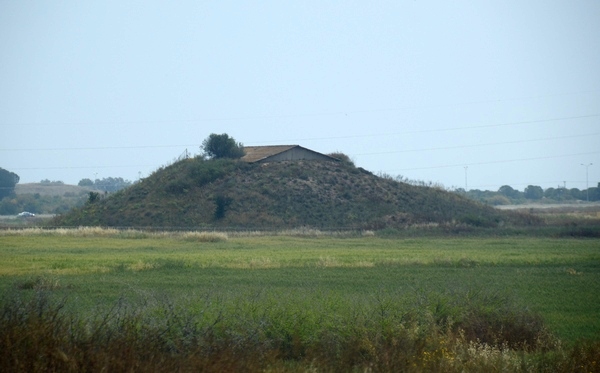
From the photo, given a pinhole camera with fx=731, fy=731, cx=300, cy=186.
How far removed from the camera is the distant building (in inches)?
3187

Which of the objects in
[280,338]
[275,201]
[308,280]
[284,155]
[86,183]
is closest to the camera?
[280,338]

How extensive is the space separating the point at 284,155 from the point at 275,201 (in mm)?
13196

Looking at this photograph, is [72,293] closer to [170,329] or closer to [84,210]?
[170,329]

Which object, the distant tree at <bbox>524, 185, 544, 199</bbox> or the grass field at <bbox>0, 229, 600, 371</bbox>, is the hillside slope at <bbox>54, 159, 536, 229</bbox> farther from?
the distant tree at <bbox>524, 185, 544, 199</bbox>

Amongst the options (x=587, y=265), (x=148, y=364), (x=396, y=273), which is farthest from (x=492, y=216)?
(x=148, y=364)

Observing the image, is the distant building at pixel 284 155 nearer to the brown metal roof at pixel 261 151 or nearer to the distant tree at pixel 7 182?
the brown metal roof at pixel 261 151

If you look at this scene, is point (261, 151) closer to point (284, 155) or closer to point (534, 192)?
point (284, 155)

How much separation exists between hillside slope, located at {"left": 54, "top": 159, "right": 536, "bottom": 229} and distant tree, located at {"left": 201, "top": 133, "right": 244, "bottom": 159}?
2873 millimetres

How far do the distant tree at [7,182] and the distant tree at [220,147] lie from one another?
71394 mm

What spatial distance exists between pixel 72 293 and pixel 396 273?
11.9 metres

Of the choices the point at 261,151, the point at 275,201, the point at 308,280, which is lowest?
the point at 308,280

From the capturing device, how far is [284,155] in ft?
267

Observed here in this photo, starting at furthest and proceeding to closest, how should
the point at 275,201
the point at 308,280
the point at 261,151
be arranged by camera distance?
the point at 261,151, the point at 275,201, the point at 308,280

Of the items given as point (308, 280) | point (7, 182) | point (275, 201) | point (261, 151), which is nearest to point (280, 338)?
point (308, 280)
